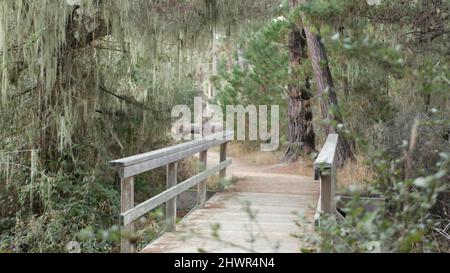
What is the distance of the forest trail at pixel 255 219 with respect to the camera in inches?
182

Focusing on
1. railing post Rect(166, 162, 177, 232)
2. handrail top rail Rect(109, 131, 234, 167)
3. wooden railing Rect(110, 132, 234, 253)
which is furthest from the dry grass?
railing post Rect(166, 162, 177, 232)

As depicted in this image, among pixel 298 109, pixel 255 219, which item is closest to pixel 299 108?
pixel 298 109

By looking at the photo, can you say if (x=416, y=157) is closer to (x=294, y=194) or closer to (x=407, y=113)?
(x=407, y=113)

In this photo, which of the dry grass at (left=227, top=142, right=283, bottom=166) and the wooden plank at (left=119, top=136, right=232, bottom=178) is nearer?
the wooden plank at (left=119, top=136, right=232, bottom=178)

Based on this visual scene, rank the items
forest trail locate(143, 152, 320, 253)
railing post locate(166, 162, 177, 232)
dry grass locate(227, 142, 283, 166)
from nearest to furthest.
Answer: forest trail locate(143, 152, 320, 253) < railing post locate(166, 162, 177, 232) < dry grass locate(227, 142, 283, 166)

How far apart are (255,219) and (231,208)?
7.82ft

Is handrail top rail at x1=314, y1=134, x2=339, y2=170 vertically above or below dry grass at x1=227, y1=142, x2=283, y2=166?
above

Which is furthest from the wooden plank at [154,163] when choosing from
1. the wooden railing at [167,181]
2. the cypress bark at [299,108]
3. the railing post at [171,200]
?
the cypress bark at [299,108]

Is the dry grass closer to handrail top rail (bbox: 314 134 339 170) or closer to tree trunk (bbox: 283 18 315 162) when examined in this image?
tree trunk (bbox: 283 18 315 162)

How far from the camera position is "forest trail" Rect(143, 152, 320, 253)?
15.1ft

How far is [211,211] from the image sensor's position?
6.76m

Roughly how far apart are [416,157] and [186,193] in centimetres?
392

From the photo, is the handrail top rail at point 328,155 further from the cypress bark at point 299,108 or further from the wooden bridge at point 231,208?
the cypress bark at point 299,108

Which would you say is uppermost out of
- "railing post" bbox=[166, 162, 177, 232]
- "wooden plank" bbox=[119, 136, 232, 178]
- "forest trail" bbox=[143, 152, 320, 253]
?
"wooden plank" bbox=[119, 136, 232, 178]
